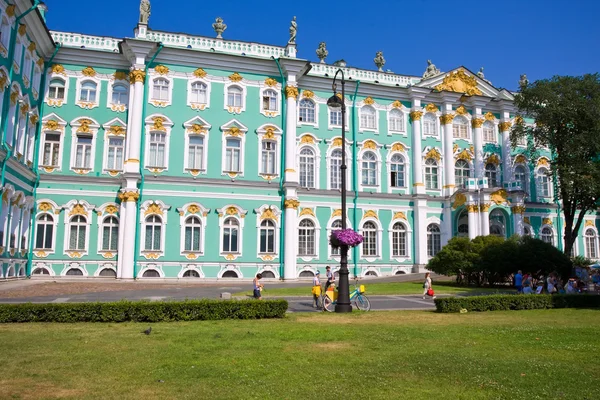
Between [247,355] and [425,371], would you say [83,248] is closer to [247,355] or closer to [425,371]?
[247,355]

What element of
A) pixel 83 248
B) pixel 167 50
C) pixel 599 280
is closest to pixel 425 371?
pixel 599 280

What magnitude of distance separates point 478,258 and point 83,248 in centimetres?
2571

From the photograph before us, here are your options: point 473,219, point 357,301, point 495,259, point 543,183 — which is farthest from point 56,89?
point 543,183

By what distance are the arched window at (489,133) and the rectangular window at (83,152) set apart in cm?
3225

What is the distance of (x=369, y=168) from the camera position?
136ft

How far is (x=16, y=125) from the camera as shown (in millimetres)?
29922

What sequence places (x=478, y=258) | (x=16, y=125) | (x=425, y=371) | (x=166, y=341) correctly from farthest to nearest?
(x=478, y=258) < (x=16, y=125) < (x=166, y=341) < (x=425, y=371)

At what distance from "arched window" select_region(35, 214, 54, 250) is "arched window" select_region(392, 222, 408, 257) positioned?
24992 millimetres

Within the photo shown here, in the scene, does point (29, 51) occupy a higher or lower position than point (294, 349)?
higher

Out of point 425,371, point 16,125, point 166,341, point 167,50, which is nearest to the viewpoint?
point 425,371

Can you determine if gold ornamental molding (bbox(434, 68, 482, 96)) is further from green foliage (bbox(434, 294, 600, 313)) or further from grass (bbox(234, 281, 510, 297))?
green foliage (bbox(434, 294, 600, 313))

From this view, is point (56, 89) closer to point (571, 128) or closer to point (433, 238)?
point (433, 238)

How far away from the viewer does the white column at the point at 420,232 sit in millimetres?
40969

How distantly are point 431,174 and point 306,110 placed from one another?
11930mm
